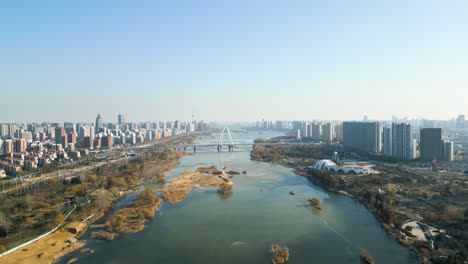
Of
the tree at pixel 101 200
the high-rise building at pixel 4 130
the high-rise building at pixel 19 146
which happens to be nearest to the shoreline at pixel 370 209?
the tree at pixel 101 200

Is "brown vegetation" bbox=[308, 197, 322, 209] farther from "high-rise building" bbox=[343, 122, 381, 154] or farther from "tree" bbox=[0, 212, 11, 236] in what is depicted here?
"high-rise building" bbox=[343, 122, 381, 154]

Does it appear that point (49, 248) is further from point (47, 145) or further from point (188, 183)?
point (47, 145)

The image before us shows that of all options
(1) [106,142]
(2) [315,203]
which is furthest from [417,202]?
(1) [106,142]

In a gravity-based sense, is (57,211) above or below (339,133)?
below

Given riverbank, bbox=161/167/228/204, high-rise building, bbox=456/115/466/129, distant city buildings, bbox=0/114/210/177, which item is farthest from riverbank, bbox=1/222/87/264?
high-rise building, bbox=456/115/466/129

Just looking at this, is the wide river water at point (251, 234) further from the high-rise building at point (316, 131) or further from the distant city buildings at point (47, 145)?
the high-rise building at point (316, 131)

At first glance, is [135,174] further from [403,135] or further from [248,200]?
[403,135]
